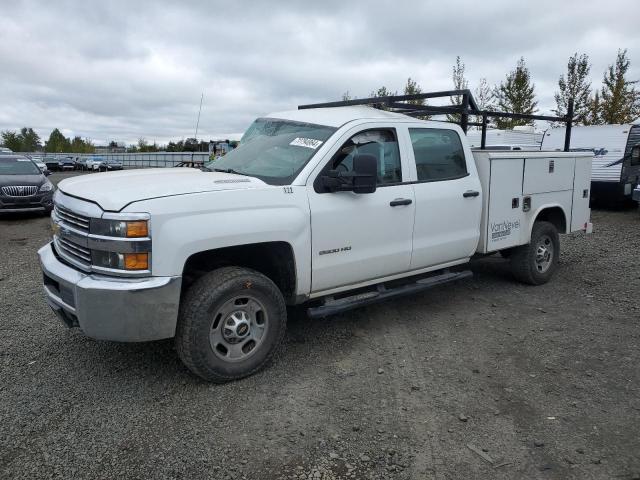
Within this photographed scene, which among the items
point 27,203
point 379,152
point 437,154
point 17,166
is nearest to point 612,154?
A: point 437,154

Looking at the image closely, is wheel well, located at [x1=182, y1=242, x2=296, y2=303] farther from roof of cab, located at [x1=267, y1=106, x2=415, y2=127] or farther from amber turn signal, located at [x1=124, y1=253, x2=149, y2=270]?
roof of cab, located at [x1=267, y1=106, x2=415, y2=127]

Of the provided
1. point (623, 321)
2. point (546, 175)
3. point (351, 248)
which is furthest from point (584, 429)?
point (546, 175)

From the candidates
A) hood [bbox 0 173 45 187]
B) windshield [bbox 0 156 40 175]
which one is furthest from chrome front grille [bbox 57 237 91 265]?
windshield [bbox 0 156 40 175]

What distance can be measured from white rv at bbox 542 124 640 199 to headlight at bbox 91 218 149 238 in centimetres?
1322

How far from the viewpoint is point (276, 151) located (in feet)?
14.8

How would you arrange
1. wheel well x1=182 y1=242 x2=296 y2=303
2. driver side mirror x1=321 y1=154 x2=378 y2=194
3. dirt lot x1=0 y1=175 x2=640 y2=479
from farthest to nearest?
driver side mirror x1=321 y1=154 x2=378 y2=194 < wheel well x1=182 y1=242 x2=296 y2=303 < dirt lot x1=0 y1=175 x2=640 y2=479

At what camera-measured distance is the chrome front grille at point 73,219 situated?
347cm

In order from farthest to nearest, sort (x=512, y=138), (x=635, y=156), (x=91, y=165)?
(x=91, y=165) → (x=512, y=138) → (x=635, y=156)

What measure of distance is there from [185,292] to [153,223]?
2.26 feet

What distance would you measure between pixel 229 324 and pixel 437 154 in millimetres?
2732

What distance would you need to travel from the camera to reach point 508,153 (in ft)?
18.9

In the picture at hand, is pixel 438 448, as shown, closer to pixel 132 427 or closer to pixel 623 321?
pixel 132 427

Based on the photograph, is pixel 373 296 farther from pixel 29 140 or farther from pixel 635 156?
pixel 29 140

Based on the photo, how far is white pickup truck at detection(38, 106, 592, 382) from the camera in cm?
333
